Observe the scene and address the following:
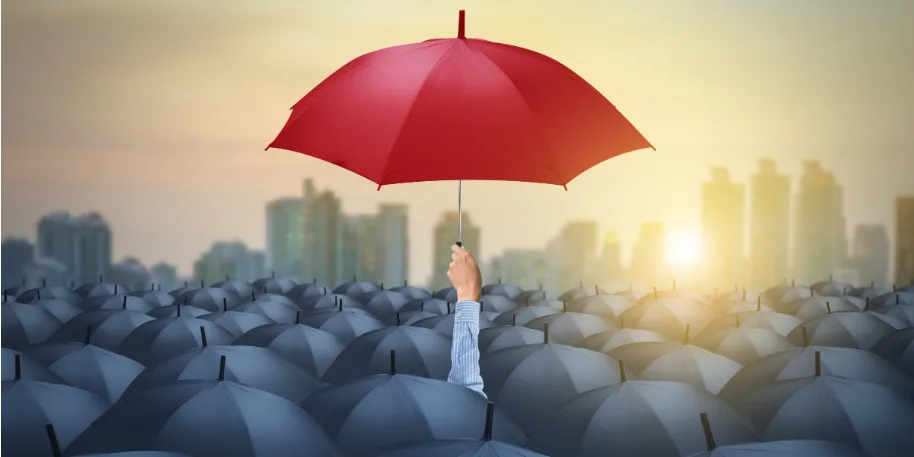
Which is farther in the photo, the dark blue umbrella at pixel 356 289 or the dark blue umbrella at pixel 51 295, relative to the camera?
the dark blue umbrella at pixel 356 289

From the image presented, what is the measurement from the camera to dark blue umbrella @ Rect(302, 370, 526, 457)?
13555 mm

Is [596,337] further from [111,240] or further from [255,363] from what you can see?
[111,240]

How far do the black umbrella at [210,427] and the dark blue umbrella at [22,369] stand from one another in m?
3.76

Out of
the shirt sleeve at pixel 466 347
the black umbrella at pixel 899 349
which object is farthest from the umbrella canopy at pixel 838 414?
the black umbrella at pixel 899 349

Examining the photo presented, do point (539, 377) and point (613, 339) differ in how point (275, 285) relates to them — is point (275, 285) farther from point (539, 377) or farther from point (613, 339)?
point (539, 377)

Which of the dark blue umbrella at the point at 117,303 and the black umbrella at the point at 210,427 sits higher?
the black umbrella at the point at 210,427

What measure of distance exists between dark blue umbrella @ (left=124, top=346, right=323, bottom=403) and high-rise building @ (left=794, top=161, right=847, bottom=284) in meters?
103

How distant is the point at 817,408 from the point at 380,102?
7.80 metres

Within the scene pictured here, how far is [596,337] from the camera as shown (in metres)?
24.6

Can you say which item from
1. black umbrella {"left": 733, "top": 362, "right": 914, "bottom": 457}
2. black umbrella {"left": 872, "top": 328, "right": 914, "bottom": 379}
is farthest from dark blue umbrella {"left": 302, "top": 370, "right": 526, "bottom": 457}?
black umbrella {"left": 872, "top": 328, "right": 914, "bottom": 379}

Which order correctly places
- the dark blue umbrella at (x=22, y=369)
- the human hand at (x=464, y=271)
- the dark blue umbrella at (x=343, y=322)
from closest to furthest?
the human hand at (x=464, y=271) → the dark blue umbrella at (x=22, y=369) → the dark blue umbrella at (x=343, y=322)

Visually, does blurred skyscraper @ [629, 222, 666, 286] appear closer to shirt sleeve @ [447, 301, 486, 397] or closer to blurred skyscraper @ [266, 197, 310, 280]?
blurred skyscraper @ [266, 197, 310, 280]

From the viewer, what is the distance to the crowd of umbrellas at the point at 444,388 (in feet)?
41.7

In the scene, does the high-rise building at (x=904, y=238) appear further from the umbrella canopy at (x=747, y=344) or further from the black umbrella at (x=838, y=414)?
the black umbrella at (x=838, y=414)
